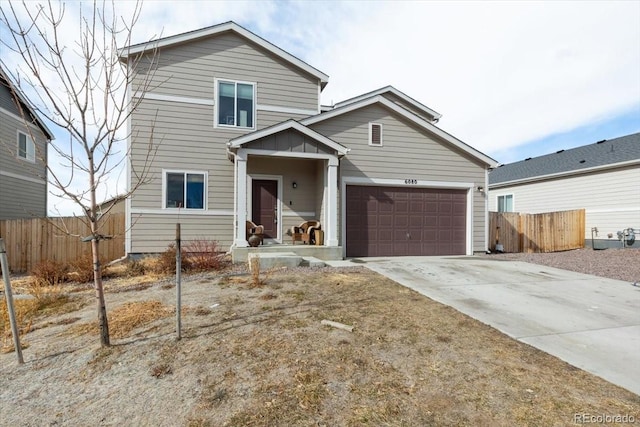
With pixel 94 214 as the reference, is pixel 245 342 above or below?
below

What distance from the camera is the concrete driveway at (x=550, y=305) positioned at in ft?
11.6

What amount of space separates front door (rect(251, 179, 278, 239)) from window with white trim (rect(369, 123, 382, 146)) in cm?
369

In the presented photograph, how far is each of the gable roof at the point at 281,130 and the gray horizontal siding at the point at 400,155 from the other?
93 cm

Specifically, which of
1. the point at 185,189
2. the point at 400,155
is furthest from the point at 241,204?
the point at 400,155

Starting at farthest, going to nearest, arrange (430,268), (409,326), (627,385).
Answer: (430,268), (409,326), (627,385)

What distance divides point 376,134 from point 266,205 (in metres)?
4.56

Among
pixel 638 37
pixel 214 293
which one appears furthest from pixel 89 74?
pixel 638 37

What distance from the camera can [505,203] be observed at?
1905 centimetres

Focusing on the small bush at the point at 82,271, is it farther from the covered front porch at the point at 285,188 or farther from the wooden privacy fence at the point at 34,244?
the covered front porch at the point at 285,188

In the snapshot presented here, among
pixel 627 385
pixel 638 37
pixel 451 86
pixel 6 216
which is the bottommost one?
pixel 627 385

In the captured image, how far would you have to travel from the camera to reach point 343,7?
945cm

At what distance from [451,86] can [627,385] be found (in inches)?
537

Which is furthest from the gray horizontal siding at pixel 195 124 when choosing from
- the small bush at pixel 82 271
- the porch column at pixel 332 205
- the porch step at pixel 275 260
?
the porch column at pixel 332 205

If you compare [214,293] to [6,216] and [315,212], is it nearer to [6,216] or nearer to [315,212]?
[315,212]
